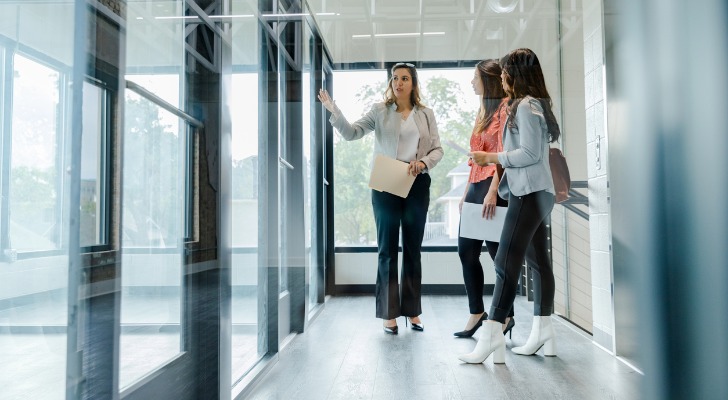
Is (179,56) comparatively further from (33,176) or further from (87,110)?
(33,176)

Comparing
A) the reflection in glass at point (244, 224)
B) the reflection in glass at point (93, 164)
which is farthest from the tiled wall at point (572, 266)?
the reflection in glass at point (93, 164)

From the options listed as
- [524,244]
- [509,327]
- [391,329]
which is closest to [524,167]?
[524,244]

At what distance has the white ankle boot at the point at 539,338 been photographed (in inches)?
55.5

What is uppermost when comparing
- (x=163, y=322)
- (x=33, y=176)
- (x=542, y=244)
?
(x=33, y=176)

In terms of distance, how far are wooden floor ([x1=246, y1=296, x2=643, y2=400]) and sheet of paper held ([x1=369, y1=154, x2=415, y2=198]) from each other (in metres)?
0.31

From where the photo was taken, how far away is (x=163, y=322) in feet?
3.62

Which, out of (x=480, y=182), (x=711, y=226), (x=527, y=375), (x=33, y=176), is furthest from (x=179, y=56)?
(x=527, y=375)

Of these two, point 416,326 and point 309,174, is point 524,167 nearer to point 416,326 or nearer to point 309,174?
point 416,326

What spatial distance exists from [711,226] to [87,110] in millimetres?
917

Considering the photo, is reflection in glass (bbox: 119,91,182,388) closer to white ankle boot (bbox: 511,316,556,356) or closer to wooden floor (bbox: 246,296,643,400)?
wooden floor (bbox: 246,296,643,400)

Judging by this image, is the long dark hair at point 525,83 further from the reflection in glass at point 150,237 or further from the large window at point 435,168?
the reflection in glass at point 150,237

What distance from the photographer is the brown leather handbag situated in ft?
4.37

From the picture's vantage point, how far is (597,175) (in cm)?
128

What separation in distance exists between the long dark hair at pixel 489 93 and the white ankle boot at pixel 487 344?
A: 1.74 feet
